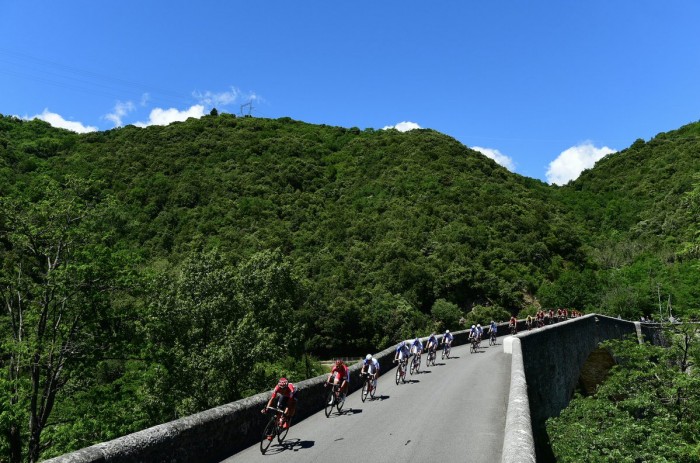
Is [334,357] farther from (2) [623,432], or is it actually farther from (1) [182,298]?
(2) [623,432]

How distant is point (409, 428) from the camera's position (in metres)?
10.5

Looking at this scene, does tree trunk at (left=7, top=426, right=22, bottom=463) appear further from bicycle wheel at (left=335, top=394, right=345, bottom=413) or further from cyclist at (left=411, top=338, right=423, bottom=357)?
cyclist at (left=411, top=338, right=423, bottom=357)

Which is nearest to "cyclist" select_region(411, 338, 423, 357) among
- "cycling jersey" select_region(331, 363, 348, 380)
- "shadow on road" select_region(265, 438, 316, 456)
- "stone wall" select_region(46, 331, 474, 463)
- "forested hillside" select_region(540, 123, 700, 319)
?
"cycling jersey" select_region(331, 363, 348, 380)

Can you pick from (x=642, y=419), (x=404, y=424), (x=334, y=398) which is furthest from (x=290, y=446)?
(x=642, y=419)

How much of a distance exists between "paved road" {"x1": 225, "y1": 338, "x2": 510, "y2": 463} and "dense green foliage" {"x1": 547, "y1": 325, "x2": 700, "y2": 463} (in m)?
1.84

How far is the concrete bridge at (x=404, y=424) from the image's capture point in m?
6.59

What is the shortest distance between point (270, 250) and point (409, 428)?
39107 mm

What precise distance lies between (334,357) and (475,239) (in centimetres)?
3012

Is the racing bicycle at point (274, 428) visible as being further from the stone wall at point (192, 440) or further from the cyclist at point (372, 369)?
the cyclist at point (372, 369)

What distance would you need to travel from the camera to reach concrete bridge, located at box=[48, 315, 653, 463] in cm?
659

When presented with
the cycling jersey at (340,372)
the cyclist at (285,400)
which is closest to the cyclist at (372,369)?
the cycling jersey at (340,372)

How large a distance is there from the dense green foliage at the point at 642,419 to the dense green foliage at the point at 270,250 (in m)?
2.62

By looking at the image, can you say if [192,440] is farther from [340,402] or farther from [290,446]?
[340,402]

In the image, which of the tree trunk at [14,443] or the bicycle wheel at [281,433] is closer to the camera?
the bicycle wheel at [281,433]
